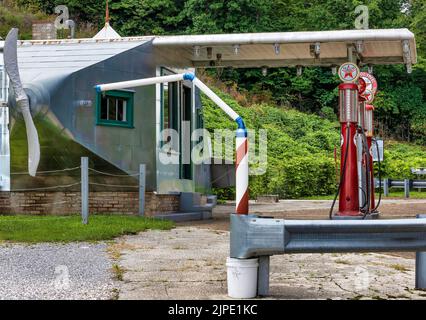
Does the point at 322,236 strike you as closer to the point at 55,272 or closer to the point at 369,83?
the point at 55,272

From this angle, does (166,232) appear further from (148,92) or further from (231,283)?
(231,283)

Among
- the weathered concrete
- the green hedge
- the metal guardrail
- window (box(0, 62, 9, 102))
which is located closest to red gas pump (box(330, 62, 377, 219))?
the weathered concrete

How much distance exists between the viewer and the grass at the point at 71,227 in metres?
10.9

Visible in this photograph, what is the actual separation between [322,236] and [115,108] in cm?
926

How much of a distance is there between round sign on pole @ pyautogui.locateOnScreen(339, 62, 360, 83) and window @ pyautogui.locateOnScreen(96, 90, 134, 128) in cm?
432

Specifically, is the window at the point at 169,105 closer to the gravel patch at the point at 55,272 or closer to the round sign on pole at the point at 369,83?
the round sign on pole at the point at 369,83

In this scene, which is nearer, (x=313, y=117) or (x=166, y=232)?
(x=166, y=232)

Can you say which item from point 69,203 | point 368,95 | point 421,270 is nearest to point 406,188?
point 368,95

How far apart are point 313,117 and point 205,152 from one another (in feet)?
60.3

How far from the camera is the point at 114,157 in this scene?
14.7 m

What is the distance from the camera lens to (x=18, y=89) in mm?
12273

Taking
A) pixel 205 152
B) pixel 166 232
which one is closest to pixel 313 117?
pixel 205 152
